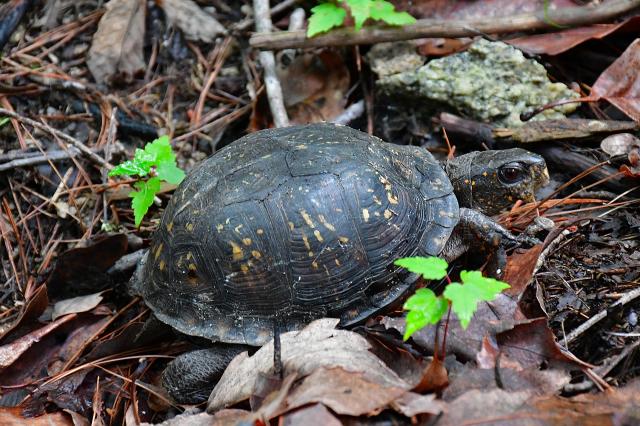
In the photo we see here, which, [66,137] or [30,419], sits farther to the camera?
[66,137]

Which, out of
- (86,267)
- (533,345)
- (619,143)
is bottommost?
(86,267)

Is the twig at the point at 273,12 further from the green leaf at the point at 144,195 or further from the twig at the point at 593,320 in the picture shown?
the twig at the point at 593,320

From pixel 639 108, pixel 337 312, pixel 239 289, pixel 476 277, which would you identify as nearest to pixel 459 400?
pixel 476 277

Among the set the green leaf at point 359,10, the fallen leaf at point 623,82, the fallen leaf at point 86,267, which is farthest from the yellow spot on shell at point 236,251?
the fallen leaf at point 623,82

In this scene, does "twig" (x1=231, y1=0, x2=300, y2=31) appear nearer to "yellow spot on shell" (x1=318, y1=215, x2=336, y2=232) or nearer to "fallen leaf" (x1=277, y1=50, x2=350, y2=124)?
"fallen leaf" (x1=277, y1=50, x2=350, y2=124)

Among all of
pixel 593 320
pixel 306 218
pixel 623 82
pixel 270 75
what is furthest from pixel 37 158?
pixel 623 82

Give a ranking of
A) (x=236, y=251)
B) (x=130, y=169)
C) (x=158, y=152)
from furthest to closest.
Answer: (x=158, y=152)
(x=130, y=169)
(x=236, y=251)

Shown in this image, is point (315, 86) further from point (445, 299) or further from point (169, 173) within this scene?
point (445, 299)
